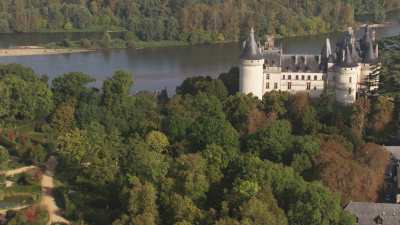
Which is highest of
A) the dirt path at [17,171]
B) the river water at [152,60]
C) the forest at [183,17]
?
the forest at [183,17]

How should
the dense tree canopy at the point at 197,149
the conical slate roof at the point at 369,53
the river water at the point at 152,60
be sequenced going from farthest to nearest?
the river water at the point at 152,60 → the conical slate roof at the point at 369,53 → the dense tree canopy at the point at 197,149

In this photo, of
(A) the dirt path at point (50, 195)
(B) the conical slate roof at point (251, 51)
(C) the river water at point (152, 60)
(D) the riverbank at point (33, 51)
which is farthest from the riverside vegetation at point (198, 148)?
(D) the riverbank at point (33, 51)

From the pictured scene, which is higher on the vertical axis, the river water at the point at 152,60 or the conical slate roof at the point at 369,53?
the conical slate roof at the point at 369,53

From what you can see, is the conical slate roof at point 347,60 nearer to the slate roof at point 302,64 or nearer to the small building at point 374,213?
the slate roof at point 302,64

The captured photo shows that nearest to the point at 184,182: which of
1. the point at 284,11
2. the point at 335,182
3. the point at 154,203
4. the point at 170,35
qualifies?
the point at 154,203

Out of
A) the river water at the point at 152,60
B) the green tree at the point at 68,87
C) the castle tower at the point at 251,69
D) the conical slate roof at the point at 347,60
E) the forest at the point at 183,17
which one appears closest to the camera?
the conical slate roof at the point at 347,60

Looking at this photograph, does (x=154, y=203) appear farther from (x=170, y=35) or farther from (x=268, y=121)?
(x=170, y=35)

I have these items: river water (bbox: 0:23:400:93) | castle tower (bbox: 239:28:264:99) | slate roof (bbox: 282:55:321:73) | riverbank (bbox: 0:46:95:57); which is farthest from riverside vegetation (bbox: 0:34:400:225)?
riverbank (bbox: 0:46:95:57)

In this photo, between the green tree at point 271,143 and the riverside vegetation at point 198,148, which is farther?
the green tree at point 271,143
